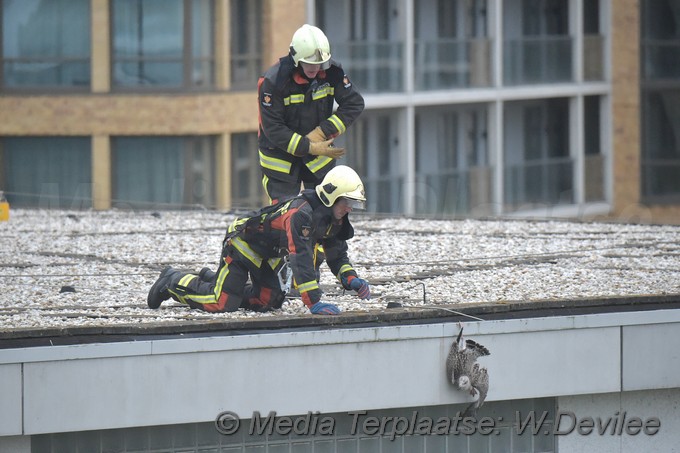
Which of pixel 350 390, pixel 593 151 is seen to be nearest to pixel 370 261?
pixel 350 390

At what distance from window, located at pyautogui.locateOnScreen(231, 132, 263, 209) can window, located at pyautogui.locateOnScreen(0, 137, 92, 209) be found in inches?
111

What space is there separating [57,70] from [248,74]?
3.63 metres

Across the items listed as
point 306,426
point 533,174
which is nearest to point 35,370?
point 306,426

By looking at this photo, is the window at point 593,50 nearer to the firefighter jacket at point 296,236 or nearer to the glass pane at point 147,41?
the glass pane at point 147,41

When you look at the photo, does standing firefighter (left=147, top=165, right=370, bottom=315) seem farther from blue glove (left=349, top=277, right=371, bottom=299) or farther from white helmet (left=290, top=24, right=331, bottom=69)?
white helmet (left=290, top=24, right=331, bottom=69)

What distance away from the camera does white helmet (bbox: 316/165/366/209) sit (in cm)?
1209

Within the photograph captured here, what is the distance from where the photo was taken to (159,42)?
2866 centimetres

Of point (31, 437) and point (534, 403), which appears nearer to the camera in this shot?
point (31, 437)

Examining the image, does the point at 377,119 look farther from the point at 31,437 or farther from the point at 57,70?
the point at 31,437

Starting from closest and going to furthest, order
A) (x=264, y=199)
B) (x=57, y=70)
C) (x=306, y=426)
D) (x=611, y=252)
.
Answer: (x=306, y=426) → (x=611, y=252) → (x=57, y=70) → (x=264, y=199)

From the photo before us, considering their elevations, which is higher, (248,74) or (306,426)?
(248,74)

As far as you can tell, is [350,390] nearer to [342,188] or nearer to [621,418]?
[342,188]

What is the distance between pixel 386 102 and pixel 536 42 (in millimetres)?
5003

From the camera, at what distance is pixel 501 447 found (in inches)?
492
